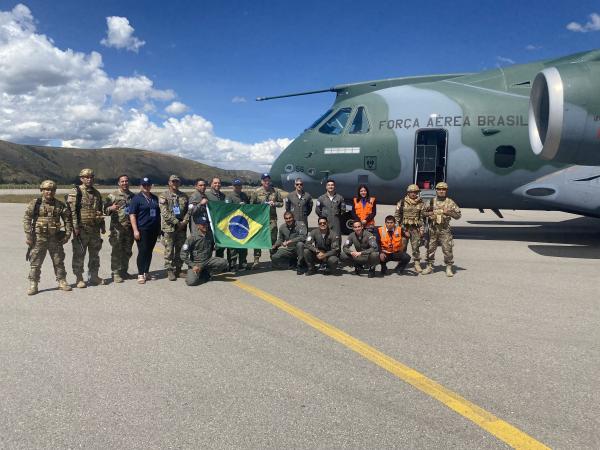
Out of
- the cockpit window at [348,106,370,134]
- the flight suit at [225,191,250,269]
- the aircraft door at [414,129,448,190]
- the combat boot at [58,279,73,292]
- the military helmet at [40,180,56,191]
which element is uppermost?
the cockpit window at [348,106,370,134]

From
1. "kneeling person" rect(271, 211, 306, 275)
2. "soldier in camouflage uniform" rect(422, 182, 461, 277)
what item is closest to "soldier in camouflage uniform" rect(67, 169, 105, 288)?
"kneeling person" rect(271, 211, 306, 275)

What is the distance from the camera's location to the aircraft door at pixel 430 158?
11219 mm

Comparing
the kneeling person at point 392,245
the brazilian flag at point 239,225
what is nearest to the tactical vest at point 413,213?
the kneeling person at point 392,245

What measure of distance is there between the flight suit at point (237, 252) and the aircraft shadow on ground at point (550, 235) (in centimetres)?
717

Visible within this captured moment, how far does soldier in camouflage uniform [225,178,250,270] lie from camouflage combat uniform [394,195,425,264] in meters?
3.33

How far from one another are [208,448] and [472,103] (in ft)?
36.1

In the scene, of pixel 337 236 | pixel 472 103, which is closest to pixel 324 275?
pixel 337 236

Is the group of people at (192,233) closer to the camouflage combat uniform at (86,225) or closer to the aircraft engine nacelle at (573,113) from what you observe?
the camouflage combat uniform at (86,225)

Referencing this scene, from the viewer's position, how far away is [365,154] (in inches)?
450

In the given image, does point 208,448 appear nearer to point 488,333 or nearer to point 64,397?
point 64,397

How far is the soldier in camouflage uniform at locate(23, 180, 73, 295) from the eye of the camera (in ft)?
20.4

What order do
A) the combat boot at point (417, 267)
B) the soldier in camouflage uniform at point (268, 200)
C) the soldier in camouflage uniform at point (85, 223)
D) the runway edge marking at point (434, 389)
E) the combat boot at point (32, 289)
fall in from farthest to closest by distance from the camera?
the soldier in camouflage uniform at point (268, 200) < the combat boot at point (417, 267) < the soldier in camouflage uniform at point (85, 223) < the combat boot at point (32, 289) < the runway edge marking at point (434, 389)

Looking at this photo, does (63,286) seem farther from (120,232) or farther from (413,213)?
(413,213)

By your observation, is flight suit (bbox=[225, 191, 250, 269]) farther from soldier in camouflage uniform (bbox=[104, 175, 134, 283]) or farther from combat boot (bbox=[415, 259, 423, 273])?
combat boot (bbox=[415, 259, 423, 273])
